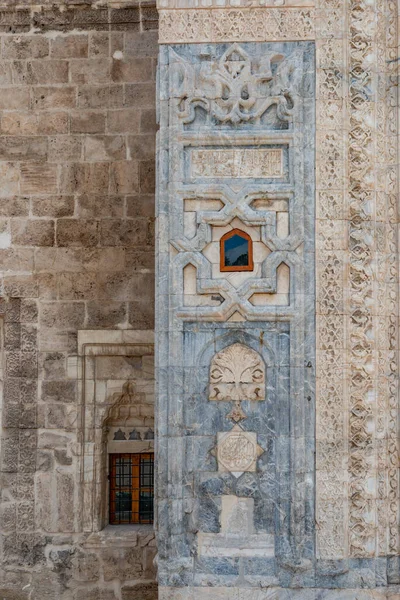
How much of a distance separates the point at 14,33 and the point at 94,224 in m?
1.70

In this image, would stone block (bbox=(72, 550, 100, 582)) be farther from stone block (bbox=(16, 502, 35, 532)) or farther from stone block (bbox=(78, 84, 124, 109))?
stone block (bbox=(78, 84, 124, 109))

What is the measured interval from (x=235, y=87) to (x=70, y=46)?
2143 mm

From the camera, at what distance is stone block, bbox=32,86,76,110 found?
6.34 meters

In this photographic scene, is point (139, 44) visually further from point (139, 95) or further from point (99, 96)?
point (99, 96)

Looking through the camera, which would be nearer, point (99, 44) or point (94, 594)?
point (94, 594)

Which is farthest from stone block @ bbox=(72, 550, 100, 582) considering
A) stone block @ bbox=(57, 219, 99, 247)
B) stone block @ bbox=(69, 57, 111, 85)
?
stone block @ bbox=(69, 57, 111, 85)

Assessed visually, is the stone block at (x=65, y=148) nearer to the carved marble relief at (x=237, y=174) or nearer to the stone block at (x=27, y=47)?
the stone block at (x=27, y=47)

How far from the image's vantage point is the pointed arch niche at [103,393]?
243 inches

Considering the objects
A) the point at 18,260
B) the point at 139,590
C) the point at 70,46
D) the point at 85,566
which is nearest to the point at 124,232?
the point at 18,260

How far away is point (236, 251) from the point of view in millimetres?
4770

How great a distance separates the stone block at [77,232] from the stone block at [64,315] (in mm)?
490

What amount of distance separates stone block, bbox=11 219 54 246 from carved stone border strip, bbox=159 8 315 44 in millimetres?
2075

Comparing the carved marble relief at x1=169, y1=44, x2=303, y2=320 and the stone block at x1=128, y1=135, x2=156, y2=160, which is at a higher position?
the stone block at x1=128, y1=135, x2=156, y2=160

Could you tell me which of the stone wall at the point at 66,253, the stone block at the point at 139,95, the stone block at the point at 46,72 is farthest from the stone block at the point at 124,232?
the stone block at the point at 46,72
